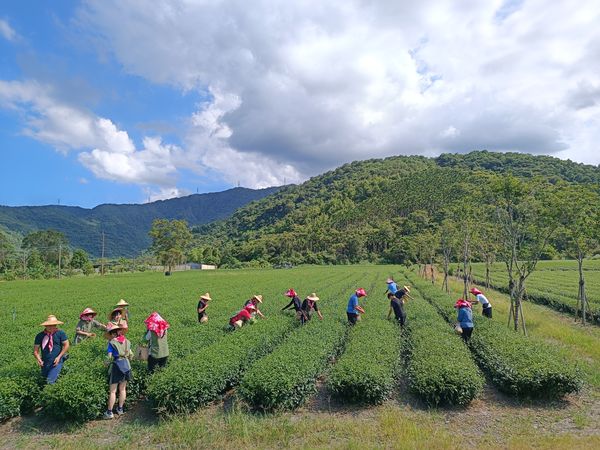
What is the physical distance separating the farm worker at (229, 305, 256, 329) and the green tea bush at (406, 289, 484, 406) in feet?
21.5

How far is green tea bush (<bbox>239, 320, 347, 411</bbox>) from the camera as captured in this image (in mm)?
9461

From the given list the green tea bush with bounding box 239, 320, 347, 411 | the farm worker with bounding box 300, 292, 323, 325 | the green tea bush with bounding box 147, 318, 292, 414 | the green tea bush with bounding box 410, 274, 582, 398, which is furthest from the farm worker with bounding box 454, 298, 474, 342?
→ the green tea bush with bounding box 147, 318, 292, 414

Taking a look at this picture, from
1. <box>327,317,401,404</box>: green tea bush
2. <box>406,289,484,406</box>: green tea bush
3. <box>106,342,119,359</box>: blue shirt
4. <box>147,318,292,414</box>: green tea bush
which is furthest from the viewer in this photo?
<box>327,317,401,404</box>: green tea bush

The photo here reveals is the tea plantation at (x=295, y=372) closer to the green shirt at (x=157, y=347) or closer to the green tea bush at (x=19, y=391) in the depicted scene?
the green tea bush at (x=19, y=391)

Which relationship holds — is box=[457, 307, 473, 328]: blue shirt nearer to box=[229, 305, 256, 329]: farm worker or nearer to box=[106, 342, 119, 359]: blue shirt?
box=[229, 305, 256, 329]: farm worker

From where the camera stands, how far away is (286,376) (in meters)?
9.71

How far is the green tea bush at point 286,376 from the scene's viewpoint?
31.0 feet

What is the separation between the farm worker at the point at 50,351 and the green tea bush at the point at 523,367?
11222mm

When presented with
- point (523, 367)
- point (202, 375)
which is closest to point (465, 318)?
point (523, 367)

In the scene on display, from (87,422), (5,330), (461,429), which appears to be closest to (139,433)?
(87,422)

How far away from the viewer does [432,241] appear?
47562 mm

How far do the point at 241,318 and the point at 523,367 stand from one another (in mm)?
10320

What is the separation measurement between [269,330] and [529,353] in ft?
28.1

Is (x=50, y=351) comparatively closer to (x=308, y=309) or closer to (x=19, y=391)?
(x=19, y=391)
